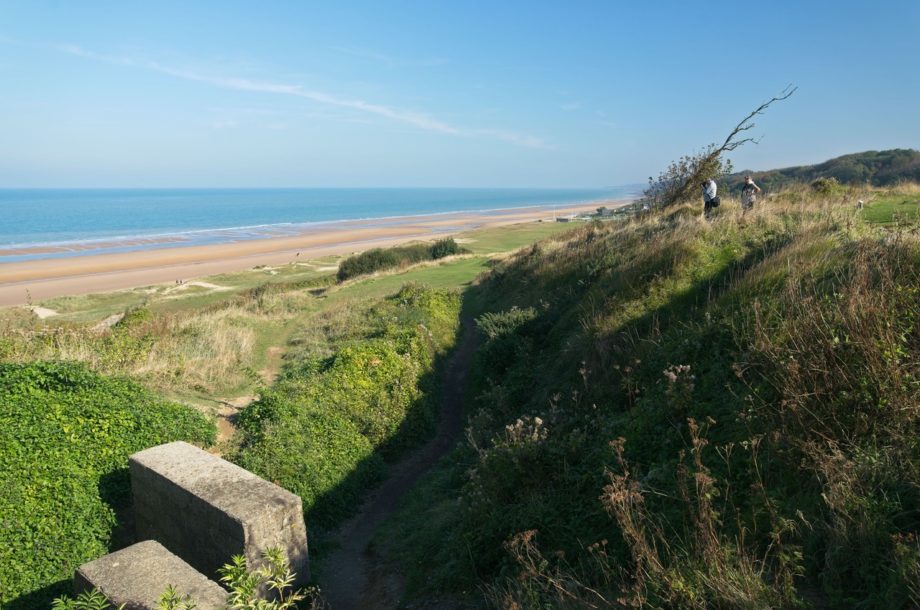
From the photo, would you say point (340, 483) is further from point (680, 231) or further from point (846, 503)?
point (680, 231)

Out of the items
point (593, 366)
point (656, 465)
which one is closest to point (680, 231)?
point (593, 366)

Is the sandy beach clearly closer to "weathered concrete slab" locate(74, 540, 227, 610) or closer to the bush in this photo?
"weathered concrete slab" locate(74, 540, 227, 610)

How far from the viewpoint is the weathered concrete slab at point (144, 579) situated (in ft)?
16.2

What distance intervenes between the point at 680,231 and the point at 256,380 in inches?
394

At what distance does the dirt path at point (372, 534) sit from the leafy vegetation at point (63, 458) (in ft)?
9.15

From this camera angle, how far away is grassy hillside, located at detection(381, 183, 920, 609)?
3.55 m

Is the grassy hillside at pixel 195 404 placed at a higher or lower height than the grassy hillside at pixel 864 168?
lower

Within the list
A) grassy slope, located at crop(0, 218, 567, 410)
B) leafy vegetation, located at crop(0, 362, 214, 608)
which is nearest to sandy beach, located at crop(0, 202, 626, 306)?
grassy slope, located at crop(0, 218, 567, 410)

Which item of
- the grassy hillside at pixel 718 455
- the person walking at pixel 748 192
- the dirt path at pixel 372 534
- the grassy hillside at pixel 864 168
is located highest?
the grassy hillside at pixel 864 168

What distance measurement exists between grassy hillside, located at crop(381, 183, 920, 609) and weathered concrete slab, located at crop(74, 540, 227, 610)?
2.22 m

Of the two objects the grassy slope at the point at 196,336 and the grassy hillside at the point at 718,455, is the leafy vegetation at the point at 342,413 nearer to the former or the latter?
the grassy slope at the point at 196,336

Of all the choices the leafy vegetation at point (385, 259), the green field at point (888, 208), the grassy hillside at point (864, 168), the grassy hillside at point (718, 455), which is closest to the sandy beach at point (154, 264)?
the leafy vegetation at point (385, 259)

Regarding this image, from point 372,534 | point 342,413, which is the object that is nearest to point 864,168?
point 342,413

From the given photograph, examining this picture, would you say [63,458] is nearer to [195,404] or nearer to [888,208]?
[195,404]
